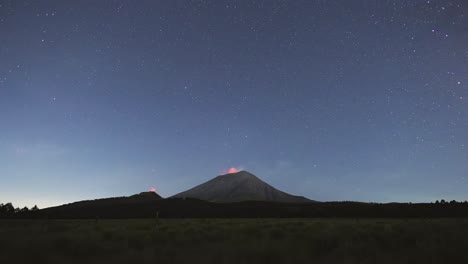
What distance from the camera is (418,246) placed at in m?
9.59

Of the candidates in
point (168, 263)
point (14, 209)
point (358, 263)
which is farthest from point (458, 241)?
point (14, 209)

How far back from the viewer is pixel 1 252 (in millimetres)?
7641

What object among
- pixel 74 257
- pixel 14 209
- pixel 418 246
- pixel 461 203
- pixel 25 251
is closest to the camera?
pixel 25 251

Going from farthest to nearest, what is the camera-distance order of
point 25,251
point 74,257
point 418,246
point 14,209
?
1. point 14,209
2. point 418,246
3. point 74,257
4. point 25,251

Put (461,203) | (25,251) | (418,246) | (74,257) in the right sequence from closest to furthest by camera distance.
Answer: (25,251) → (74,257) → (418,246) → (461,203)

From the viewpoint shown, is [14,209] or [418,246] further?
[14,209]

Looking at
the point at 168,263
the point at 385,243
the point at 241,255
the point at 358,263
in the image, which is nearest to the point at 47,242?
the point at 168,263

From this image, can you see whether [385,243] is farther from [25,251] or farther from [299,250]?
[25,251]

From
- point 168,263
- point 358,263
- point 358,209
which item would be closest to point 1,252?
point 168,263

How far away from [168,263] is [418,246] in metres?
7.08

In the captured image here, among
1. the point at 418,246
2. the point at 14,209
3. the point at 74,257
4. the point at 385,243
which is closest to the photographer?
the point at 74,257

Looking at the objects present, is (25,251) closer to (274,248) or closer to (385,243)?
(274,248)

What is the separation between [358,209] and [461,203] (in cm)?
2278

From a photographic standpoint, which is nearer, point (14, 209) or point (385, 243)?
point (385, 243)
